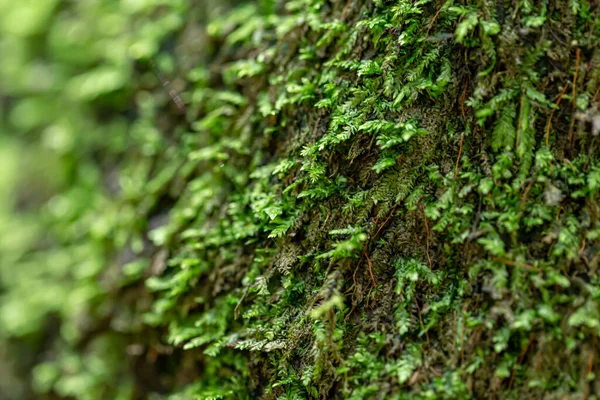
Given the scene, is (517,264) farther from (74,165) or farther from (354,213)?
(74,165)

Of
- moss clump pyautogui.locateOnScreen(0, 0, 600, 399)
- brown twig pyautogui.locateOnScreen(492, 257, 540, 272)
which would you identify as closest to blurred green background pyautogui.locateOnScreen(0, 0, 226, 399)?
moss clump pyautogui.locateOnScreen(0, 0, 600, 399)

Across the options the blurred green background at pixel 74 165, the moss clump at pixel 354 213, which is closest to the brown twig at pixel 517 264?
the moss clump at pixel 354 213

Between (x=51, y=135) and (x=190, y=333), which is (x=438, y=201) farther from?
(x=51, y=135)

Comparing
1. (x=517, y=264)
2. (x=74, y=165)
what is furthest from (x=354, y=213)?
(x=74, y=165)

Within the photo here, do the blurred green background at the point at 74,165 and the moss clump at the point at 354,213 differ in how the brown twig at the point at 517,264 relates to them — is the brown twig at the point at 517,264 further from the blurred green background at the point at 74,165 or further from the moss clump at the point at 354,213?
the blurred green background at the point at 74,165

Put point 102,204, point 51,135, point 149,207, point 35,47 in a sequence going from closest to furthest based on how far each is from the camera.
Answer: point 149,207
point 102,204
point 51,135
point 35,47

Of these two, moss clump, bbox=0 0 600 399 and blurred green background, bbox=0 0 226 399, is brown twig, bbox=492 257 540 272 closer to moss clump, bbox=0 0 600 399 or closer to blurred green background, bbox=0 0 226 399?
moss clump, bbox=0 0 600 399

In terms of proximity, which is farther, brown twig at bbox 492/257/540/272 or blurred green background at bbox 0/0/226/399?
blurred green background at bbox 0/0/226/399

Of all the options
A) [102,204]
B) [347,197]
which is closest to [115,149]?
[102,204]
